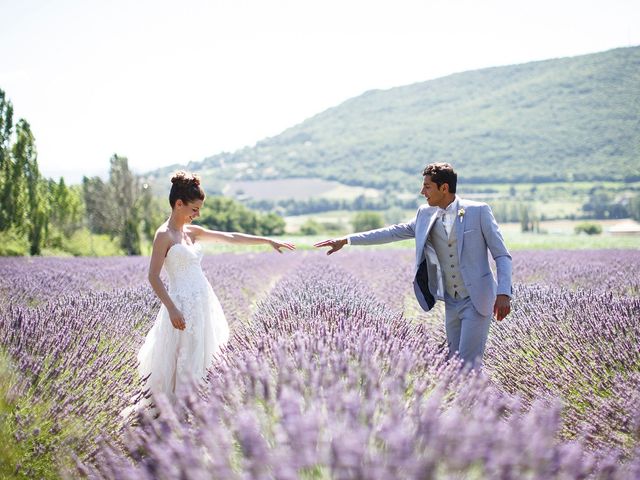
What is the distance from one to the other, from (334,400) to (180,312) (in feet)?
7.16

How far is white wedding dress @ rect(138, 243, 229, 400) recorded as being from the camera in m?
3.82

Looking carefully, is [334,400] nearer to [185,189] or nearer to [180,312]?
[180,312]

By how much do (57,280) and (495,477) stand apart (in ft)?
23.6

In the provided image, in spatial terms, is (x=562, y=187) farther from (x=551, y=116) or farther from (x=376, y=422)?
(x=376, y=422)

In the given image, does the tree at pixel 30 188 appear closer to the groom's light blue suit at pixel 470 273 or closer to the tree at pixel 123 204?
the tree at pixel 123 204

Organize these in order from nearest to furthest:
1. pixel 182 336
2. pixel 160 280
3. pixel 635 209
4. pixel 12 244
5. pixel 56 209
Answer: pixel 160 280 < pixel 182 336 < pixel 12 244 < pixel 56 209 < pixel 635 209

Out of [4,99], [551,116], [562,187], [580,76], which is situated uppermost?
[580,76]

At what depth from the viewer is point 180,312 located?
376 centimetres

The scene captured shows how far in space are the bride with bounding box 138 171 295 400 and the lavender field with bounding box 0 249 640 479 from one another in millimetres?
207

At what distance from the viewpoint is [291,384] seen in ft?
6.54

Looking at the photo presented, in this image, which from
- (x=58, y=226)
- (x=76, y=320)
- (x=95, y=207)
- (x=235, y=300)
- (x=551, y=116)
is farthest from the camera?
(x=551, y=116)

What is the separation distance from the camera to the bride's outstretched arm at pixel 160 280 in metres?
3.62

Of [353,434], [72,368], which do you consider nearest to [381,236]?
[72,368]

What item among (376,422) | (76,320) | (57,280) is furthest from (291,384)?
(57,280)
